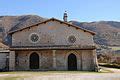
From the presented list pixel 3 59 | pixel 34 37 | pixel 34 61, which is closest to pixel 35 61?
pixel 34 61

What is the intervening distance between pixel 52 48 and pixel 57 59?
6.25 feet

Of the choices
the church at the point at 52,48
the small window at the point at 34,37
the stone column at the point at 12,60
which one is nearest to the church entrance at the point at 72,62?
the church at the point at 52,48

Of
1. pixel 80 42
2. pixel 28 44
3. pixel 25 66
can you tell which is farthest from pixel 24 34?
pixel 80 42

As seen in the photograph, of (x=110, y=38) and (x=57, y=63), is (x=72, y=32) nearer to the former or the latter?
(x=57, y=63)

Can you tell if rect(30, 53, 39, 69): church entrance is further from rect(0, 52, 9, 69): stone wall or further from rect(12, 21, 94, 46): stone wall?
rect(0, 52, 9, 69): stone wall

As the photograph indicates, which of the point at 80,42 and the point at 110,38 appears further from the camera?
the point at 110,38

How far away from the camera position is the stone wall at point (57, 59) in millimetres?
37625

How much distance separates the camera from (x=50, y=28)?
128 ft

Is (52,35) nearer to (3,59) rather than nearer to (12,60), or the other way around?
(12,60)

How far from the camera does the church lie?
122 ft

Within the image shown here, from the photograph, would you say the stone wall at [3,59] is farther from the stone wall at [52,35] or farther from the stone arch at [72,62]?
the stone arch at [72,62]

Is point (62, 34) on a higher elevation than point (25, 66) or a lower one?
higher

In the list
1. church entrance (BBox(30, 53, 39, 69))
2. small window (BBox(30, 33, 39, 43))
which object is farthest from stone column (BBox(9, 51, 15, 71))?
small window (BBox(30, 33, 39, 43))

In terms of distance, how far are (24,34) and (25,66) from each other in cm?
432
